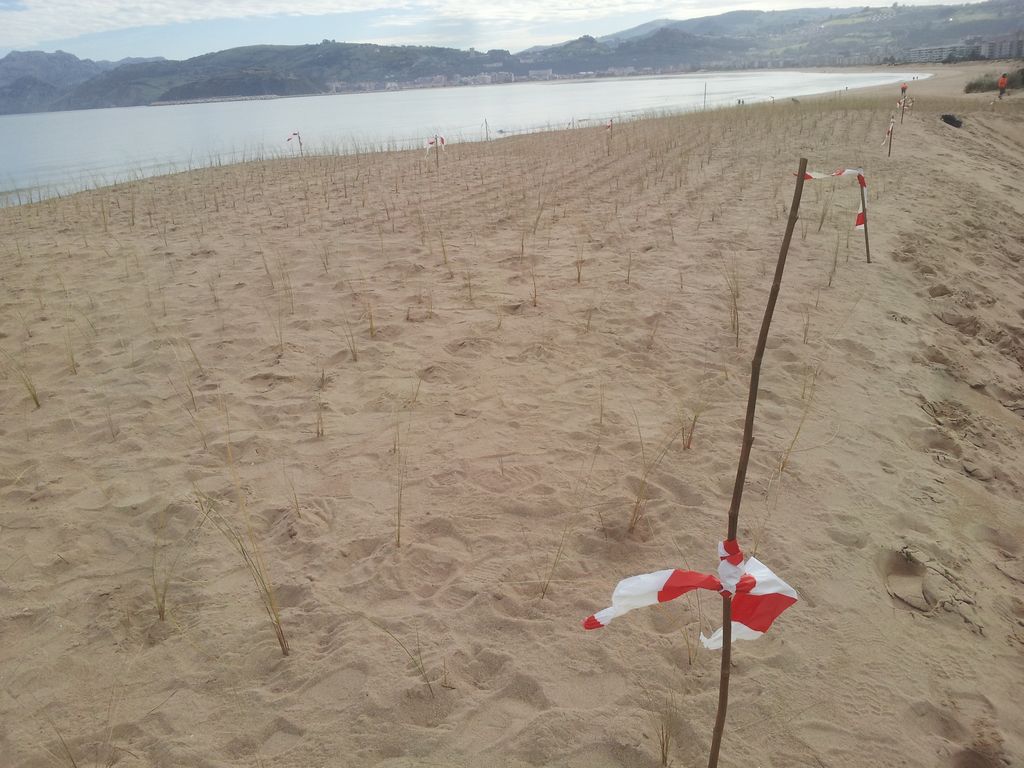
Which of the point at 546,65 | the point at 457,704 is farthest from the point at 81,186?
the point at 546,65

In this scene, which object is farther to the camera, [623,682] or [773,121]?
[773,121]

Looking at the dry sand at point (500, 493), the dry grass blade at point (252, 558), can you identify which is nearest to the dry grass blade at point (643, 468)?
the dry sand at point (500, 493)

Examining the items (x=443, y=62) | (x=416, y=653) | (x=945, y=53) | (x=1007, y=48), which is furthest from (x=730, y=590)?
(x=443, y=62)

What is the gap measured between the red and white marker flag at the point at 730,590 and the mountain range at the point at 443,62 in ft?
300

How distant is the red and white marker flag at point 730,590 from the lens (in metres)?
1.33

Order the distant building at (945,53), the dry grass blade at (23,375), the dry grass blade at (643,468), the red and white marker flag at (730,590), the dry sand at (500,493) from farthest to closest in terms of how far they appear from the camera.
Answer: the distant building at (945,53) < the dry grass blade at (23,375) < the dry grass blade at (643,468) < the dry sand at (500,493) < the red and white marker flag at (730,590)

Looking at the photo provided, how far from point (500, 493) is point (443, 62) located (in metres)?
124

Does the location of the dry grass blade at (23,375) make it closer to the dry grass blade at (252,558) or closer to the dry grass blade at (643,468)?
the dry grass blade at (252,558)

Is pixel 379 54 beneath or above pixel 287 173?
above

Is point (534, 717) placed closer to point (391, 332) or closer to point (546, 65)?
point (391, 332)

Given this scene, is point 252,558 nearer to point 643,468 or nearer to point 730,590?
point 643,468

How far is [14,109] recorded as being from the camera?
72.3 meters

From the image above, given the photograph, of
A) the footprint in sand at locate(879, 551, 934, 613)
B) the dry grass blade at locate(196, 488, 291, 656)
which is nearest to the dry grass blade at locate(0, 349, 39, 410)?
the dry grass blade at locate(196, 488, 291, 656)

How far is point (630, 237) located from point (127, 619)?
5.51 meters
